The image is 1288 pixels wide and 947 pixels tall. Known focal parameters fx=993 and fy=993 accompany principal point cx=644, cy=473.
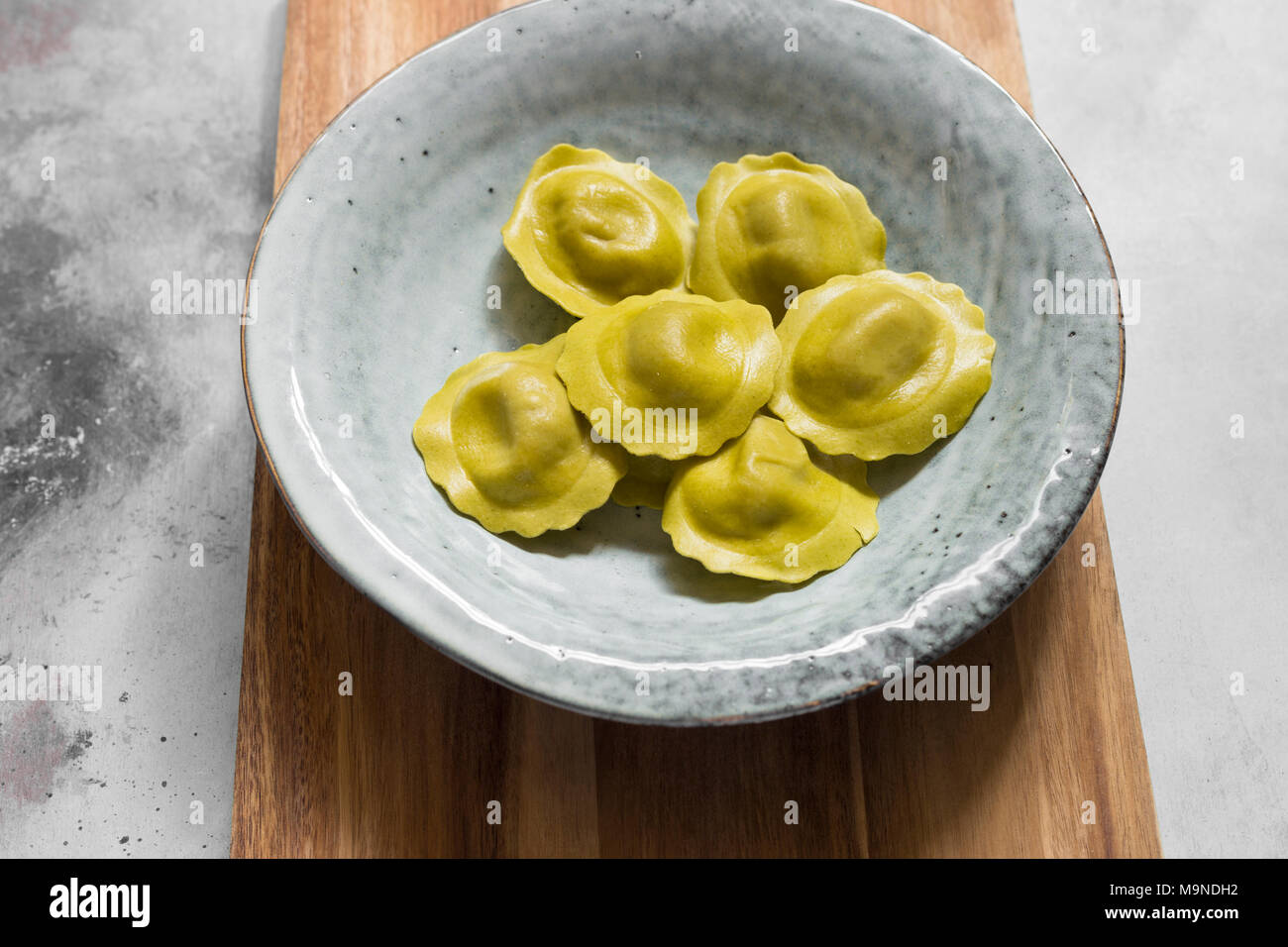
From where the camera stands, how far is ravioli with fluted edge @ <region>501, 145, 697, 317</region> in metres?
1.14

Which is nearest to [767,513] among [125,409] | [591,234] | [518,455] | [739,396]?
[739,396]

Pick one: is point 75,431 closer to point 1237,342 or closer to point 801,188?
point 801,188

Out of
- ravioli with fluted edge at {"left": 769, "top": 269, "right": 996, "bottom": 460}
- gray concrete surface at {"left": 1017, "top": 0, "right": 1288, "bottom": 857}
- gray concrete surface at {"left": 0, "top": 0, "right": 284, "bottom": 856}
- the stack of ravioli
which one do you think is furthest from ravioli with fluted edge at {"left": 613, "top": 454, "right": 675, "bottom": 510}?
gray concrete surface at {"left": 1017, "top": 0, "right": 1288, "bottom": 857}

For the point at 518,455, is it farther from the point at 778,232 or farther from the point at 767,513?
the point at 778,232

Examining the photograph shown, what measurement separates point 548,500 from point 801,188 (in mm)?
450

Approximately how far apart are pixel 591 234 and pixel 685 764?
60 centimetres

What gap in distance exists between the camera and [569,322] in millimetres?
Result: 1216

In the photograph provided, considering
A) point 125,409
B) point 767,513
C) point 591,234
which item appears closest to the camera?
point 767,513

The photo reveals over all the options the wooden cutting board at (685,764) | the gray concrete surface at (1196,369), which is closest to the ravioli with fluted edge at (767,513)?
the wooden cutting board at (685,764)

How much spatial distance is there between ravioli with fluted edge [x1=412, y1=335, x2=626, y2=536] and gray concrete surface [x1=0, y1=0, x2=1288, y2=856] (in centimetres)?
68

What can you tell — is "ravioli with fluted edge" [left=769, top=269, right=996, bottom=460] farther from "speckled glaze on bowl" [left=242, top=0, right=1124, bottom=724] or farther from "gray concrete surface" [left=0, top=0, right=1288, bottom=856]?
"gray concrete surface" [left=0, top=0, right=1288, bottom=856]

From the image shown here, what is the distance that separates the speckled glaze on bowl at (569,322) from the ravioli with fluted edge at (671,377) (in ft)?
0.42

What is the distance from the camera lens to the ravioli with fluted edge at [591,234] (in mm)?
1143

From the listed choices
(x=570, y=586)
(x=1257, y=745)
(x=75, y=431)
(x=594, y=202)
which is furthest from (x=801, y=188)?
(x=75, y=431)
